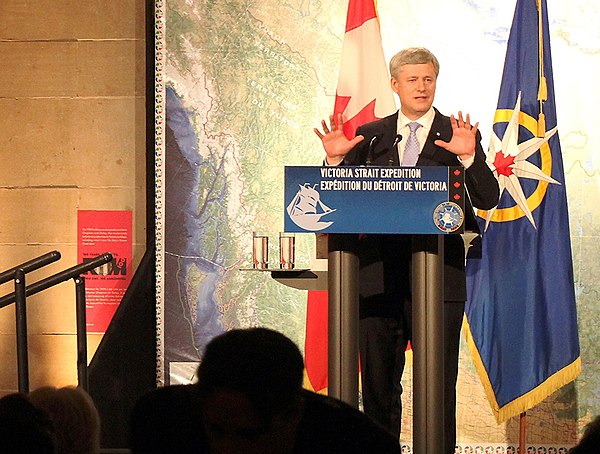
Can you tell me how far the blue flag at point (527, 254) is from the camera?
530cm

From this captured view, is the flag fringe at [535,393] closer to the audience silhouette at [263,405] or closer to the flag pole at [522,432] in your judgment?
the flag pole at [522,432]

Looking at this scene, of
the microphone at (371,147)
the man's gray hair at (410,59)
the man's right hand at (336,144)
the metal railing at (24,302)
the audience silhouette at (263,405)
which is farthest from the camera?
the man's gray hair at (410,59)

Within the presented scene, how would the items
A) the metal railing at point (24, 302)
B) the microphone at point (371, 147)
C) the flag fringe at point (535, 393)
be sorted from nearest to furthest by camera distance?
the microphone at point (371, 147) → the metal railing at point (24, 302) → the flag fringe at point (535, 393)

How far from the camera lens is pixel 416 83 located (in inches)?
176

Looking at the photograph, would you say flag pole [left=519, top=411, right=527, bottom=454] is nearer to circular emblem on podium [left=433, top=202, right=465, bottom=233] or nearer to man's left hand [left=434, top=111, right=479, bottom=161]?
man's left hand [left=434, top=111, right=479, bottom=161]

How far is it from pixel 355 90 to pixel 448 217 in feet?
7.14

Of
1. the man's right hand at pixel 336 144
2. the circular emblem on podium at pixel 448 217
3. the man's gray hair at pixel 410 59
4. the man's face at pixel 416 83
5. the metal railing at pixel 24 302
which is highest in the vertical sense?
the man's gray hair at pixel 410 59

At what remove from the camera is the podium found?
131 inches

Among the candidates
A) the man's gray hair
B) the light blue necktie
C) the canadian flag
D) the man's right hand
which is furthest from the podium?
the canadian flag

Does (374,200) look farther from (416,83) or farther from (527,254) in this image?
(527,254)

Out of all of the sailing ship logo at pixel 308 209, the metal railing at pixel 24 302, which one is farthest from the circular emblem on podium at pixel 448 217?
the metal railing at pixel 24 302

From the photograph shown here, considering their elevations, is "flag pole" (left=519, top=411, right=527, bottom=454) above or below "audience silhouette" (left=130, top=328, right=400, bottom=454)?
below

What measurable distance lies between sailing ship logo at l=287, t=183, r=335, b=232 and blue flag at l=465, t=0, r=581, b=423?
2.14 meters

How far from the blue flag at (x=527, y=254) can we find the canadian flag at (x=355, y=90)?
66cm
